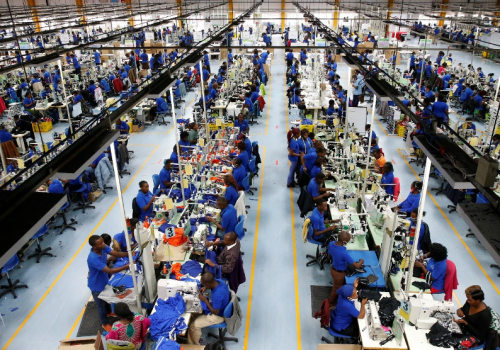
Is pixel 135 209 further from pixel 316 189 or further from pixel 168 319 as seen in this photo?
pixel 316 189

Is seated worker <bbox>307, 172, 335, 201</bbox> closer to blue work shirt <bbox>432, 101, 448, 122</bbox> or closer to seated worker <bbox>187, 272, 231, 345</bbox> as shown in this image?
seated worker <bbox>187, 272, 231, 345</bbox>

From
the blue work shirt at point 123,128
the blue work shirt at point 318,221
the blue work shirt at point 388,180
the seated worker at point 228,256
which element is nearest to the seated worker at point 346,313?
the seated worker at point 228,256

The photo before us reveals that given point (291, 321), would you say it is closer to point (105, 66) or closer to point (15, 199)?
point (15, 199)

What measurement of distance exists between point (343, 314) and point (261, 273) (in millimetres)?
2342

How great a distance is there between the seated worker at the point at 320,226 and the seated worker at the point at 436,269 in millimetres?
1670

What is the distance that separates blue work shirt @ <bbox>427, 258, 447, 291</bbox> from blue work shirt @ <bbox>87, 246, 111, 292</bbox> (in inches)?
187

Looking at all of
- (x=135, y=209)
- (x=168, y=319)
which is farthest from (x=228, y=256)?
(x=135, y=209)

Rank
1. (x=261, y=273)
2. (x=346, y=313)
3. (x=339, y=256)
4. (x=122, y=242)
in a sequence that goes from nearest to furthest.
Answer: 1. (x=346, y=313)
2. (x=339, y=256)
3. (x=122, y=242)
4. (x=261, y=273)

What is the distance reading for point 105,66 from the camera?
22203 millimetres

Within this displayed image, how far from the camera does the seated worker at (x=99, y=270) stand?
5.35 meters

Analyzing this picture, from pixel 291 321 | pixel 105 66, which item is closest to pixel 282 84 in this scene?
pixel 105 66

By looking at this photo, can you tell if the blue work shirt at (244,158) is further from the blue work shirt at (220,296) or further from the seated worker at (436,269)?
the seated worker at (436,269)

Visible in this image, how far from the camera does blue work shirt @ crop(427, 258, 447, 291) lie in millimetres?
5422

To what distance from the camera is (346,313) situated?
488 cm
